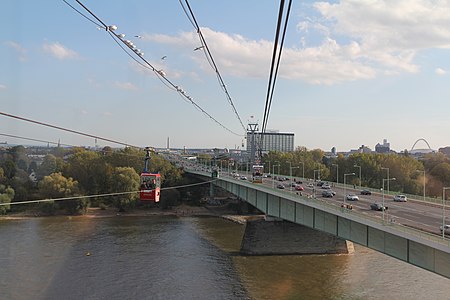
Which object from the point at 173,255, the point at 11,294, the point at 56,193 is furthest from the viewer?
the point at 56,193

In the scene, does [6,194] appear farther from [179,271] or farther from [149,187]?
[149,187]

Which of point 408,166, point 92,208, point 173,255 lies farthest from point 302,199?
point 92,208

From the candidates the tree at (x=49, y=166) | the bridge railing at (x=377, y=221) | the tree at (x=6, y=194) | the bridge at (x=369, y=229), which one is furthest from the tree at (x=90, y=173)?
the bridge railing at (x=377, y=221)

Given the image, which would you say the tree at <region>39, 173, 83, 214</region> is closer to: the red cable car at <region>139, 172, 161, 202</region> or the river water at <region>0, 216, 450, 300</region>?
the river water at <region>0, 216, 450, 300</region>

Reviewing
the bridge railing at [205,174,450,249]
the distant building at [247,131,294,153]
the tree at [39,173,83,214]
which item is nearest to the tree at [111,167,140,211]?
the tree at [39,173,83,214]

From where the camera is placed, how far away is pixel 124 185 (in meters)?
54.2

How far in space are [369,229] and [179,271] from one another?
12.2 m

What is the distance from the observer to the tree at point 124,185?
53906mm

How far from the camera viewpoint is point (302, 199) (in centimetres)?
2638

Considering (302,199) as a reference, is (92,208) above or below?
below

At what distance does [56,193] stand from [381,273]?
3745cm

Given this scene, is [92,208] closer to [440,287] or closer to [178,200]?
[178,200]

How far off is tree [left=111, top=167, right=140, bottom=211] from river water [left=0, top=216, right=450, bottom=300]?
15.1m

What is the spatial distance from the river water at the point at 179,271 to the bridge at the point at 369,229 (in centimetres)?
352
